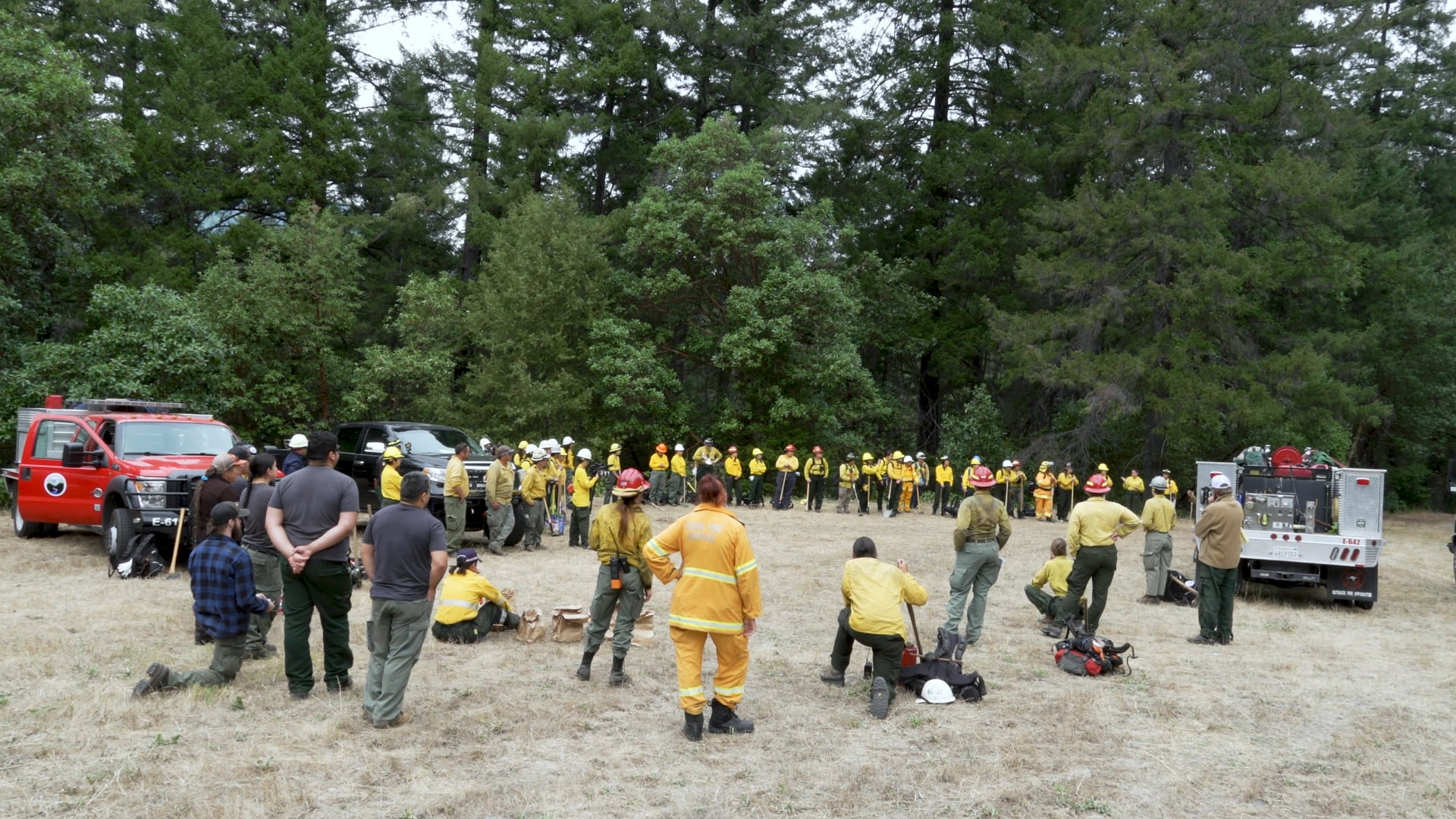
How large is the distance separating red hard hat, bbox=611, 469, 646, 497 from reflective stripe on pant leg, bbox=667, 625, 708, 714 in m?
1.40

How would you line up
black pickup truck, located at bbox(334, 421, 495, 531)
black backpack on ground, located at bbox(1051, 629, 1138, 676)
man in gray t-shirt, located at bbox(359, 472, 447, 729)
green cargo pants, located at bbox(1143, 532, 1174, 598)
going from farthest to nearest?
black pickup truck, located at bbox(334, 421, 495, 531) → green cargo pants, located at bbox(1143, 532, 1174, 598) → black backpack on ground, located at bbox(1051, 629, 1138, 676) → man in gray t-shirt, located at bbox(359, 472, 447, 729)

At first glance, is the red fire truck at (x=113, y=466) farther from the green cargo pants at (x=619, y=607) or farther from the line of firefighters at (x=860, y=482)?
the line of firefighters at (x=860, y=482)

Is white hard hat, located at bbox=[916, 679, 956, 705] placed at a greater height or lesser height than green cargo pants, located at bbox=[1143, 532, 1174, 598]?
lesser

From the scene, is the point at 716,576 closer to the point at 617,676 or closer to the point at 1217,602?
the point at 617,676

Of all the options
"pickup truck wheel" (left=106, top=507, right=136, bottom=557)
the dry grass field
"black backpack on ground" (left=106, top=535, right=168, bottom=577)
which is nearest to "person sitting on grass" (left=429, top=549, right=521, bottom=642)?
the dry grass field

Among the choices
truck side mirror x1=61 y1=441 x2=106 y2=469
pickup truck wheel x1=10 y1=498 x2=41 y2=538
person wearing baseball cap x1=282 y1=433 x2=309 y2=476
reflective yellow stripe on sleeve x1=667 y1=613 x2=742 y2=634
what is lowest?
pickup truck wheel x1=10 y1=498 x2=41 y2=538

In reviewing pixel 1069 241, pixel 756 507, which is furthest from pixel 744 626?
pixel 1069 241

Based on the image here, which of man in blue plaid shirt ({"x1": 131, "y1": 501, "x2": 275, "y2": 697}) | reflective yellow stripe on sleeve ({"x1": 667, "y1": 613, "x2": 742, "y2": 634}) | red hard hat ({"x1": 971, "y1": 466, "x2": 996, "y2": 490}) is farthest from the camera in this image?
Answer: red hard hat ({"x1": 971, "y1": 466, "x2": 996, "y2": 490})

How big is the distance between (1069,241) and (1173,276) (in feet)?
12.3

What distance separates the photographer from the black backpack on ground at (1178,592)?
1259 cm

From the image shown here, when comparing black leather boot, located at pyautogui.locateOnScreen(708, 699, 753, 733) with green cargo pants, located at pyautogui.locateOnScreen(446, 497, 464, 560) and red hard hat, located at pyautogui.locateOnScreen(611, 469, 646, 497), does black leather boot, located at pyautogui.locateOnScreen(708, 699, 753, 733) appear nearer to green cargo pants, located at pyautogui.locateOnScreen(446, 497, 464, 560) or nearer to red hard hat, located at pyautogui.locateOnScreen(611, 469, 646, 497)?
red hard hat, located at pyautogui.locateOnScreen(611, 469, 646, 497)

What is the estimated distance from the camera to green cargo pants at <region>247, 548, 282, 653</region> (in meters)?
7.84

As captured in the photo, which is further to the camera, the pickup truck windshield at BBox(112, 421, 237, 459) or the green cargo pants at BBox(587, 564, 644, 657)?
the pickup truck windshield at BBox(112, 421, 237, 459)

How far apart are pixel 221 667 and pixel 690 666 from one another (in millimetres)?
3487
